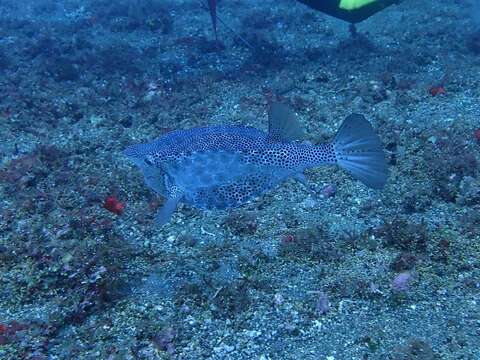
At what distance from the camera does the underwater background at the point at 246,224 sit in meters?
4.64

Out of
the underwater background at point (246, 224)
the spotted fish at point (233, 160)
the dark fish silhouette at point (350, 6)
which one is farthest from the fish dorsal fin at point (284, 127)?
the dark fish silhouette at point (350, 6)

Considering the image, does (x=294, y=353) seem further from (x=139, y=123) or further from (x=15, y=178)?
(x=139, y=123)

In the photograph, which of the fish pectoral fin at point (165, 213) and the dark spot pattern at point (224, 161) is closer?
the fish pectoral fin at point (165, 213)

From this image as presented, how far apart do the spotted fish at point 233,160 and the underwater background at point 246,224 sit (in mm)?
1259

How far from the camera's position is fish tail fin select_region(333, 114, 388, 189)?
14.9 feet

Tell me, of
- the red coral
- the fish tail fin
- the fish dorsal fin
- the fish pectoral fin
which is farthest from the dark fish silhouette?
the fish pectoral fin

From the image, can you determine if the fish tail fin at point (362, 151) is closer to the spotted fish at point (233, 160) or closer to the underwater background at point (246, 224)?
the spotted fish at point (233, 160)

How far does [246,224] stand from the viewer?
20.1 ft

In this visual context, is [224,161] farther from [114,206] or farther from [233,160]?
[114,206]

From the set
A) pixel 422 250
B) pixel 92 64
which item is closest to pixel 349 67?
pixel 422 250

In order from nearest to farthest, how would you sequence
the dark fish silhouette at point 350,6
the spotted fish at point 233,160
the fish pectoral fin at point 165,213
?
the fish pectoral fin at point 165,213 → the spotted fish at point 233,160 → the dark fish silhouette at point 350,6

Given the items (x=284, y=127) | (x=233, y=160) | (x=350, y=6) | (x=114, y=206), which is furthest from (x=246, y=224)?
(x=350, y=6)

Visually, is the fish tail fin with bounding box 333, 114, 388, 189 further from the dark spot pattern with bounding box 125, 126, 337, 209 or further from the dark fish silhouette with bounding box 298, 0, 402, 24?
the dark fish silhouette with bounding box 298, 0, 402, 24

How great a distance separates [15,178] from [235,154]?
14.3 feet
